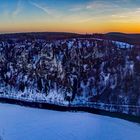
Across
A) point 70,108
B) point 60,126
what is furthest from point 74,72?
point 60,126

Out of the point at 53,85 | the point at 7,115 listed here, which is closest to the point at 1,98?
the point at 53,85

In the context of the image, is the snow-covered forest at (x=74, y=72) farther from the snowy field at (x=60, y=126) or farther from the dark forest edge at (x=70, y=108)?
A: the snowy field at (x=60, y=126)

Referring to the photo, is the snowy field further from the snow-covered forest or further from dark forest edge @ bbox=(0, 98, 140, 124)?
the snow-covered forest

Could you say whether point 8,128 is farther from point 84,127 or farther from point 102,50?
point 102,50

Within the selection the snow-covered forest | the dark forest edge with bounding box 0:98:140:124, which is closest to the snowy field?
the dark forest edge with bounding box 0:98:140:124

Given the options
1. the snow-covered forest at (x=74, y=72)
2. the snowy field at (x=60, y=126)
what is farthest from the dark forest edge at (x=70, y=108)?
the snowy field at (x=60, y=126)

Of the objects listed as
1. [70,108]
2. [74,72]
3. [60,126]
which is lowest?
[70,108]

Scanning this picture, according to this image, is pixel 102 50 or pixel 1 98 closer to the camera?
pixel 1 98

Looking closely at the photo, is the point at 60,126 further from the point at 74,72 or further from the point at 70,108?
the point at 74,72
